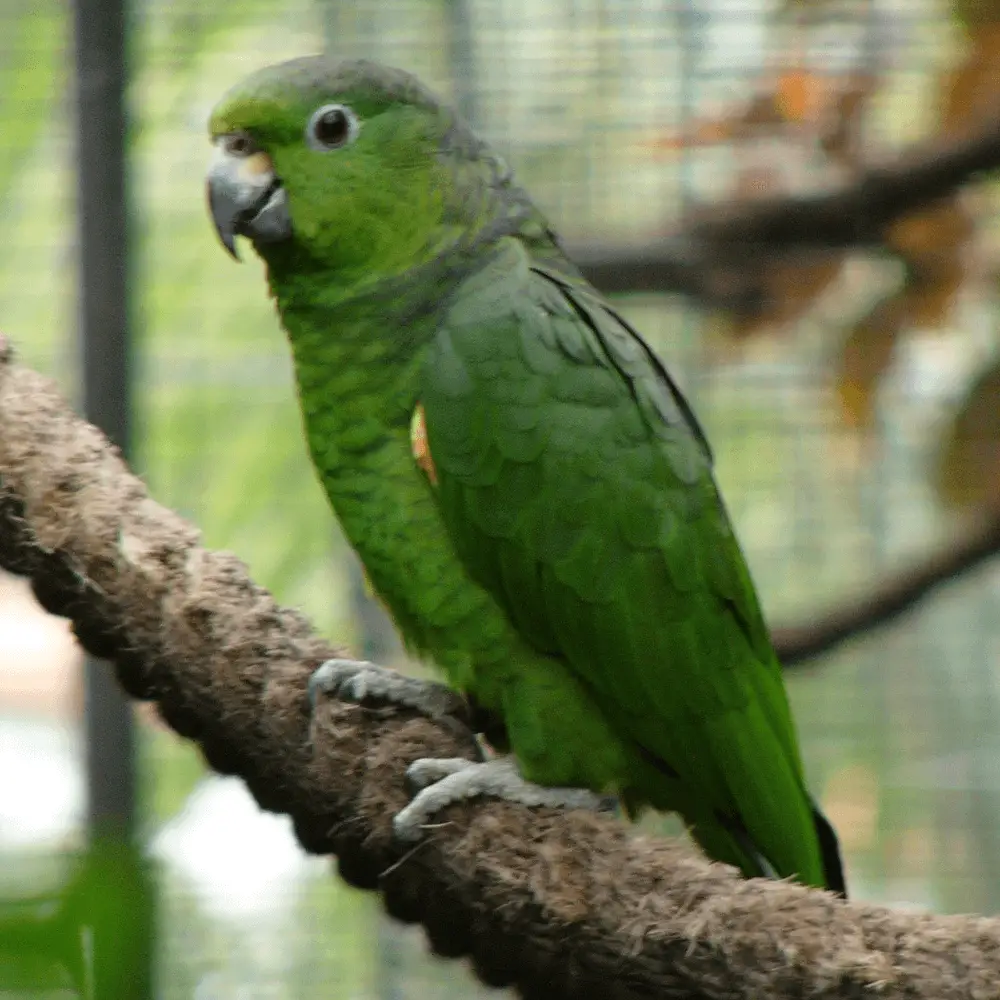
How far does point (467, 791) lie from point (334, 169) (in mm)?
444

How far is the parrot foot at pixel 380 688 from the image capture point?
785 millimetres

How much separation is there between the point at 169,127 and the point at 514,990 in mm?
1358

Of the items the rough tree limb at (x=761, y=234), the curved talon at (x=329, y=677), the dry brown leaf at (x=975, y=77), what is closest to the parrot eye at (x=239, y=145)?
the curved talon at (x=329, y=677)

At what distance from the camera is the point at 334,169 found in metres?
0.89

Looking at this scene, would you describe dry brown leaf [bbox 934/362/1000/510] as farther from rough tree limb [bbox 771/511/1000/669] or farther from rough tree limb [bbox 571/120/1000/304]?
rough tree limb [bbox 571/120/1000/304]

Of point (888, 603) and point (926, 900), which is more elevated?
point (888, 603)

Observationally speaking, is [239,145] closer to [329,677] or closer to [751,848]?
[329,677]

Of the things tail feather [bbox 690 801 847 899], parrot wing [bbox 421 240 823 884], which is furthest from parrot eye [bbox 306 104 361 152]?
tail feather [bbox 690 801 847 899]

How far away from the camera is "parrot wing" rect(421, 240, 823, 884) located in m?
0.87

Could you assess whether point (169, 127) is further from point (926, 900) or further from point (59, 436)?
point (926, 900)

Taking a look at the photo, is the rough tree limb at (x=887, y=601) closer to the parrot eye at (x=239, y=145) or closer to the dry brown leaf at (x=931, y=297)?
the dry brown leaf at (x=931, y=297)

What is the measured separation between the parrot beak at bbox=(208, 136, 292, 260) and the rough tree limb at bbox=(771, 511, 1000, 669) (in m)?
0.96

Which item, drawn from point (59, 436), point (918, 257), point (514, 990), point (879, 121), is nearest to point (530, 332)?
point (59, 436)

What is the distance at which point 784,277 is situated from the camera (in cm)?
173
